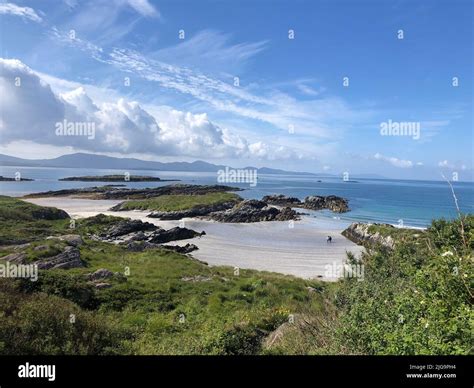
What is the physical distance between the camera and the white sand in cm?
3747

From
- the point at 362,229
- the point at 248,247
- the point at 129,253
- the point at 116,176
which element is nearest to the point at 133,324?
the point at 129,253

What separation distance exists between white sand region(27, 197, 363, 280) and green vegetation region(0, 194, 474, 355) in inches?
667

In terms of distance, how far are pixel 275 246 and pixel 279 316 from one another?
3648 cm

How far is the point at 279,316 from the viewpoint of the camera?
12.1 meters

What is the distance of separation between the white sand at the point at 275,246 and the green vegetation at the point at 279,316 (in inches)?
667

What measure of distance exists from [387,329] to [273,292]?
16950 mm

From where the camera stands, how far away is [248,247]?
47.1 metres

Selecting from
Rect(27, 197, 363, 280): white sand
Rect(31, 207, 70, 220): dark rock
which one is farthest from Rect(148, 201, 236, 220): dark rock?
Rect(31, 207, 70, 220): dark rock

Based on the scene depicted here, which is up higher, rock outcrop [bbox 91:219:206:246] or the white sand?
rock outcrop [bbox 91:219:206:246]

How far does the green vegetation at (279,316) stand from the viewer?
215 inches

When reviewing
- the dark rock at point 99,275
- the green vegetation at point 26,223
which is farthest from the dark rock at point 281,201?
the dark rock at point 99,275

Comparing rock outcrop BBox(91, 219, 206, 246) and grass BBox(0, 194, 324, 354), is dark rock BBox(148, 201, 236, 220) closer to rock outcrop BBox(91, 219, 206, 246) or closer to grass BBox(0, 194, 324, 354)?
rock outcrop BBox(91, 219, 206, 246)

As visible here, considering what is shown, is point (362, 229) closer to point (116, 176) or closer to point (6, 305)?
point (6, 305)

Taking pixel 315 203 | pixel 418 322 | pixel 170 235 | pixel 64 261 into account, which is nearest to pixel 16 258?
pixel 64 261
